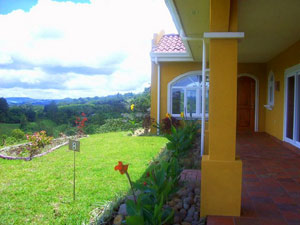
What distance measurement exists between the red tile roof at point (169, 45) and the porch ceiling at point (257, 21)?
9.96 ft

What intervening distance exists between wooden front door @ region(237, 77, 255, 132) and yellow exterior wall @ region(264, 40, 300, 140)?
0.93 meters

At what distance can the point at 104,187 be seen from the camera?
504 cm

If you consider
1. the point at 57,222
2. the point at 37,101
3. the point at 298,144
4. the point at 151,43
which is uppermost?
the point at 151,43

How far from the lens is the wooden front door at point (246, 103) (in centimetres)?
1123

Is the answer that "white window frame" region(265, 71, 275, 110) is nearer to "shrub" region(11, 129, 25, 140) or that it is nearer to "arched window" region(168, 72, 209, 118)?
"arched window" region(168, 72, 209, 118)

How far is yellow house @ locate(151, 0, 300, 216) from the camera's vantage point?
10.4 feet

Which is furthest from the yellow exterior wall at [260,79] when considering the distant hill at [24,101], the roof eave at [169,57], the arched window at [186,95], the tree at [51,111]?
the distant hill at [24,101]

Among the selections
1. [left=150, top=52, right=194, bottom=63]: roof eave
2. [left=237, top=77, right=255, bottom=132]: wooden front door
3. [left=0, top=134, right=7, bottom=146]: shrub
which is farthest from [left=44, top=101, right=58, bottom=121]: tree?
[left=237, top=77, right=255, bottom=132]: wooden front door

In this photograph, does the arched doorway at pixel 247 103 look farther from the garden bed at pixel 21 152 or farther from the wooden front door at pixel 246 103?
the garden bed at pixel 21 152

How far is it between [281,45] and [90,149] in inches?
242

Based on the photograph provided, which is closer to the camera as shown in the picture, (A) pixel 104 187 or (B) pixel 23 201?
(B) pixel 23 201

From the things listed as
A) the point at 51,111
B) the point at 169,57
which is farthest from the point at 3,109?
the point at 169,57

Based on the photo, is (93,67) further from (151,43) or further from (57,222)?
(57,222)

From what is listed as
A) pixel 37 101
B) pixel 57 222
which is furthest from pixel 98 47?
pixel 57 222
